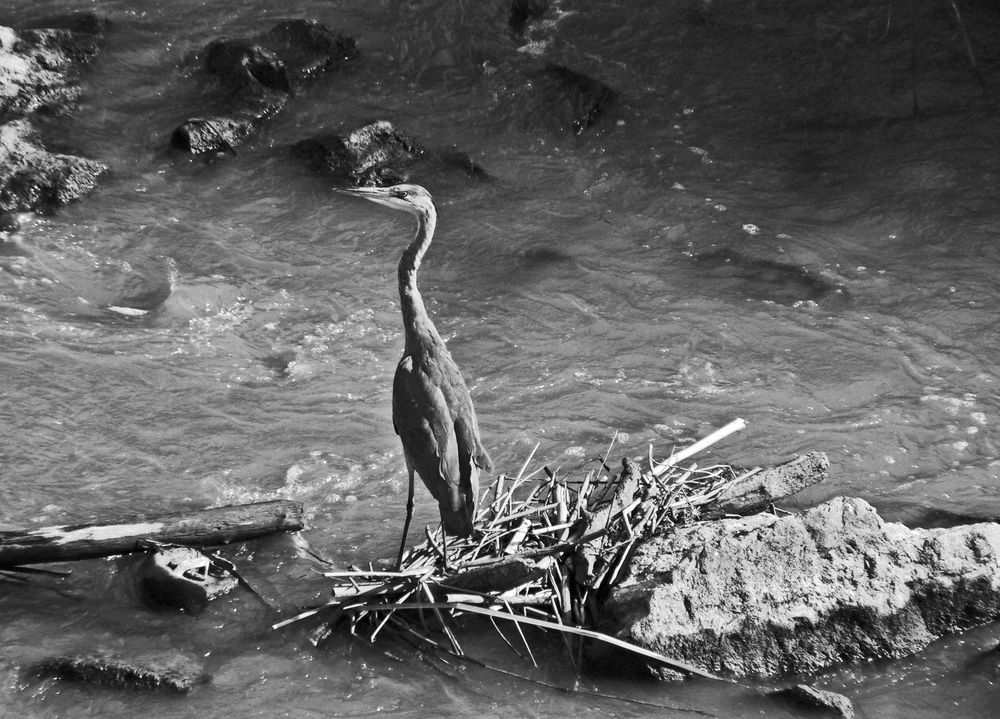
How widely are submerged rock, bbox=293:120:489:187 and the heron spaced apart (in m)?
5.04

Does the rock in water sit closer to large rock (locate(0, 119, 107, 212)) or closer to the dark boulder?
large rock (locate(0, 119, 107, 212))

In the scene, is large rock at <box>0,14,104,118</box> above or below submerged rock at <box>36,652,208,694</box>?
above

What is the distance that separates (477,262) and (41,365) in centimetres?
351

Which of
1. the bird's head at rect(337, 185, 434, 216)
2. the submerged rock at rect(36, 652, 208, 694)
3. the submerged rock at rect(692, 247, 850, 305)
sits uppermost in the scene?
the bird's head at rect(337, 185, 434, 216)

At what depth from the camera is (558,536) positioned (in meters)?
5.21

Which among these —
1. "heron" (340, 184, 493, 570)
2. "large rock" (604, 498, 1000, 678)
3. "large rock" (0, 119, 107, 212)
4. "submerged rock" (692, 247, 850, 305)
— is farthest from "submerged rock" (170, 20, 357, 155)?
"large rock" (604, 498, 1000, 678)

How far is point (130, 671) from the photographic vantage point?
446 cm

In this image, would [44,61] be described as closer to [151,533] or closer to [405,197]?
[405,197]

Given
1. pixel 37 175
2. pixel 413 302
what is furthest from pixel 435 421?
pixel 37 175

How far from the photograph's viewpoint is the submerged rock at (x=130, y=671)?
175 inches

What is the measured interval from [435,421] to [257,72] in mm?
7622

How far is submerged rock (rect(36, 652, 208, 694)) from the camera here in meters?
4.45

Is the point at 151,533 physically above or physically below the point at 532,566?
below

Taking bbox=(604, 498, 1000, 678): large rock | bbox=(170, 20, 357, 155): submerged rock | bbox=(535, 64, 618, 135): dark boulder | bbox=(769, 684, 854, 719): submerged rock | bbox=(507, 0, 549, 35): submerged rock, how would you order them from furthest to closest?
bbox=(507, 0, 549, 35): submerged rock, bbox=(535, 64, 618, 135): dark boulder, bbox=(170, 20, 357, 155): submerged rock, bbox=(604, 498, 1000, 678): large rock, bbox=(769, 684, 854, 719): submerged rock
